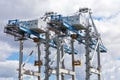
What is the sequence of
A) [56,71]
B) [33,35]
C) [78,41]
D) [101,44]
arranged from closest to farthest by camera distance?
[56,71] → [33,35] → [78,41] → [101,44]

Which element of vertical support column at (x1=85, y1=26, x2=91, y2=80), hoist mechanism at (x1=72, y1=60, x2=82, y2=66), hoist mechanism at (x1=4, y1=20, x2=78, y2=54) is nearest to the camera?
hoist mechanism at (x1=4, y1=20, x2=78, y2=54)

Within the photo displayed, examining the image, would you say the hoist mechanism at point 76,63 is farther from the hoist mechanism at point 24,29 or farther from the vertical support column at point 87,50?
the hoist mechanism at point 24,29

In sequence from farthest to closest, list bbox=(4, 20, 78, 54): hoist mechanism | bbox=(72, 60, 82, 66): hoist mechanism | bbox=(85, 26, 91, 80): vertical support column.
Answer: bbox=(72, 60, 82, 66): hoist mechanism < bbox=(85, 26, 91, 80): vertical support column < bbox=(4, 20, 78, 54): hoist mechanism

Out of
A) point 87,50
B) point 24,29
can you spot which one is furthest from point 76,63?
point 24,29

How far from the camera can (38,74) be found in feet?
229

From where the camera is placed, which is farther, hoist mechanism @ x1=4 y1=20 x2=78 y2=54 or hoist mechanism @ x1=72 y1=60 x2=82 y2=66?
hoist mechanism @ x1=72 y1=60 x2=82 y2=66

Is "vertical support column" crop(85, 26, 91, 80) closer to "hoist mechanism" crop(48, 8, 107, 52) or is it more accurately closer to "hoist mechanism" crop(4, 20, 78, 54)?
"hoist mechanism" crop(48, 8, 107, 52)

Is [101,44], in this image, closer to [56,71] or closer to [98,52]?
[98,52]

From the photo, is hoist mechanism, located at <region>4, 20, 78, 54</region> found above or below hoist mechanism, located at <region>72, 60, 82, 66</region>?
above

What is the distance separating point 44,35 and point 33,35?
15.0 ft

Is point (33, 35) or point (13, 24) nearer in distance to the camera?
point (13, 24)

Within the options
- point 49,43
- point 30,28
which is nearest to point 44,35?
point 49,43

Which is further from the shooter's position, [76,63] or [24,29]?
[76,63]

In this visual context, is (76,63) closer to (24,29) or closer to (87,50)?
(87,50)
